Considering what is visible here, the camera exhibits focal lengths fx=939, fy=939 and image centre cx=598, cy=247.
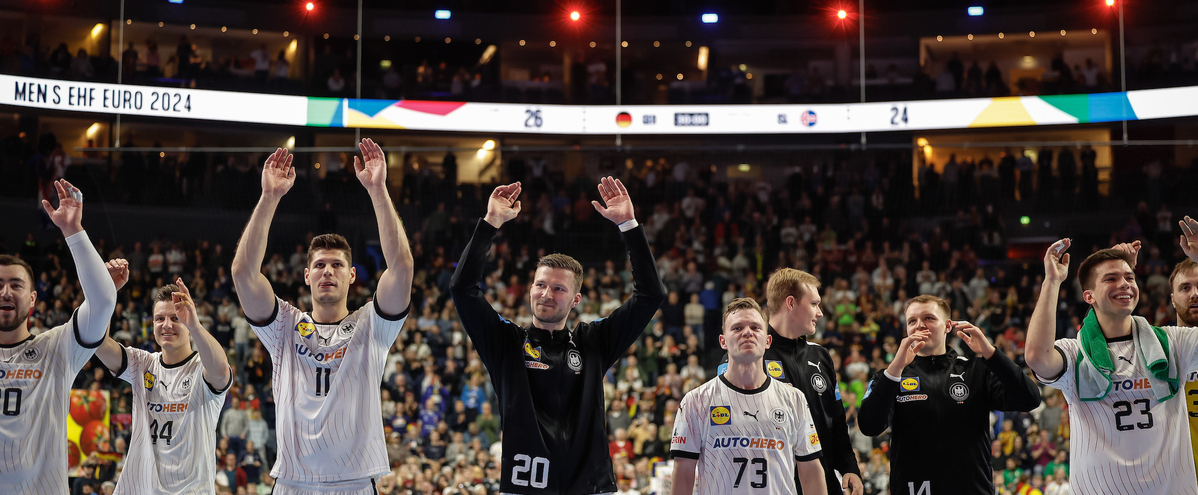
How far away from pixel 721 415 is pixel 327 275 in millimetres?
2531

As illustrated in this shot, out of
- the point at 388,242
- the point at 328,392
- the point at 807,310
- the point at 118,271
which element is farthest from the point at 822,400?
the point at 118,271

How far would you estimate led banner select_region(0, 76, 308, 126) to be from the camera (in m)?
19.7

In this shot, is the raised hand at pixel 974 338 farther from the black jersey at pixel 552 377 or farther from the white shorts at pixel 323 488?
the white shorts at pixel 323 488

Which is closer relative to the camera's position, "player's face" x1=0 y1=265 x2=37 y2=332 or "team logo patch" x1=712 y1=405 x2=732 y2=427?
"team logo patch" x1=712 y1=405 x2=732 y2=427

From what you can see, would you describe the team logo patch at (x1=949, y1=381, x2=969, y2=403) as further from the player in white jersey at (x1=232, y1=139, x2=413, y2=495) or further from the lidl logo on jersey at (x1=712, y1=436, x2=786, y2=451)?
the player in white jersey at (x1=232, y1=139, x2=413, y2=495)

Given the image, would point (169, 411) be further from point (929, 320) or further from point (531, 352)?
point (929, 320)

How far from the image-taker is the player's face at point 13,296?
19.4ft

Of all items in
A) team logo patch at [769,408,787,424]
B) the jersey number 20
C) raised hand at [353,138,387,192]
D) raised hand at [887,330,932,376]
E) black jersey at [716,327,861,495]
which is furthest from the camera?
black jersey at [716,327,861,495]

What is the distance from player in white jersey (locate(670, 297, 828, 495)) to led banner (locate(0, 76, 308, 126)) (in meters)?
18.2

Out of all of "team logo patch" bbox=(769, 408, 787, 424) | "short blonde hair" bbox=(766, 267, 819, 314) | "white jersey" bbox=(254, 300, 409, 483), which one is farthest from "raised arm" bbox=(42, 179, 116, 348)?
"short blonde hair" bbox=(766, 267, 819, 314)

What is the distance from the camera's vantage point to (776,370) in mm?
6297

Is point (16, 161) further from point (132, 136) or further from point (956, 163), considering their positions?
point (956, 163)

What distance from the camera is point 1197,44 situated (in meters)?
23.9

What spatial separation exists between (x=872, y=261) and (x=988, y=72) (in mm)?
9253
